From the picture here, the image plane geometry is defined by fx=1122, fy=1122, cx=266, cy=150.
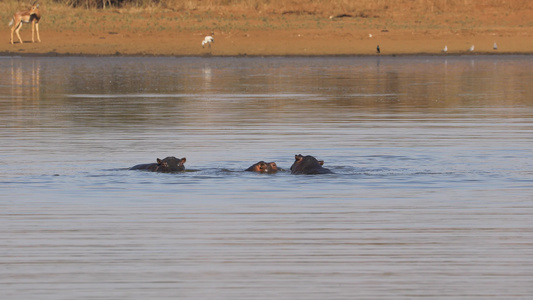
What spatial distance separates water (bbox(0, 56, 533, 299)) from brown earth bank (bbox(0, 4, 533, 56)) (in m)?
22.0

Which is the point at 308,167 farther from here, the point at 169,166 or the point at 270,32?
the point at 270,32

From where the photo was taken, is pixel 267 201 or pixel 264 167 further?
pixel 264 167

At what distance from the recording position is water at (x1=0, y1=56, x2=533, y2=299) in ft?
25.8

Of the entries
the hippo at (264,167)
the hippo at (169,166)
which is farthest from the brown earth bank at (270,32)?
the hippo at (264,167)

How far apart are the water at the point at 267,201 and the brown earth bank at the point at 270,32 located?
72.2 feet

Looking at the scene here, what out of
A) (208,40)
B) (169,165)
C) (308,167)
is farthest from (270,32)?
(308,167)

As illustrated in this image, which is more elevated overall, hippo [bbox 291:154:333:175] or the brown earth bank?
the brown earth bank

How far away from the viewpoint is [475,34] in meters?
51.8

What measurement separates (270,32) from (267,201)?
133 ft

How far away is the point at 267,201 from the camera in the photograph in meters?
11.5

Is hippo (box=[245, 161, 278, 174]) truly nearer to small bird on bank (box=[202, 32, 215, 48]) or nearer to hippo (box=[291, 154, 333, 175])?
hippo (box=[291, 154, 333, 175])

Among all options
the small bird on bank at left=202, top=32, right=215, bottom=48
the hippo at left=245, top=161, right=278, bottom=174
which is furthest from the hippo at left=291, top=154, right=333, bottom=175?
the small bird on bank at left=202, top=32, right=215, bottom=48

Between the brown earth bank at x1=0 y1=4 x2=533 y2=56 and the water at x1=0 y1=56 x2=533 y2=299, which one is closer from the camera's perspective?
the water at x1=0 y1=56 x2=533 y2=299

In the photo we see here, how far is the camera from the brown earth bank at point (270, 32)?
48625mm
